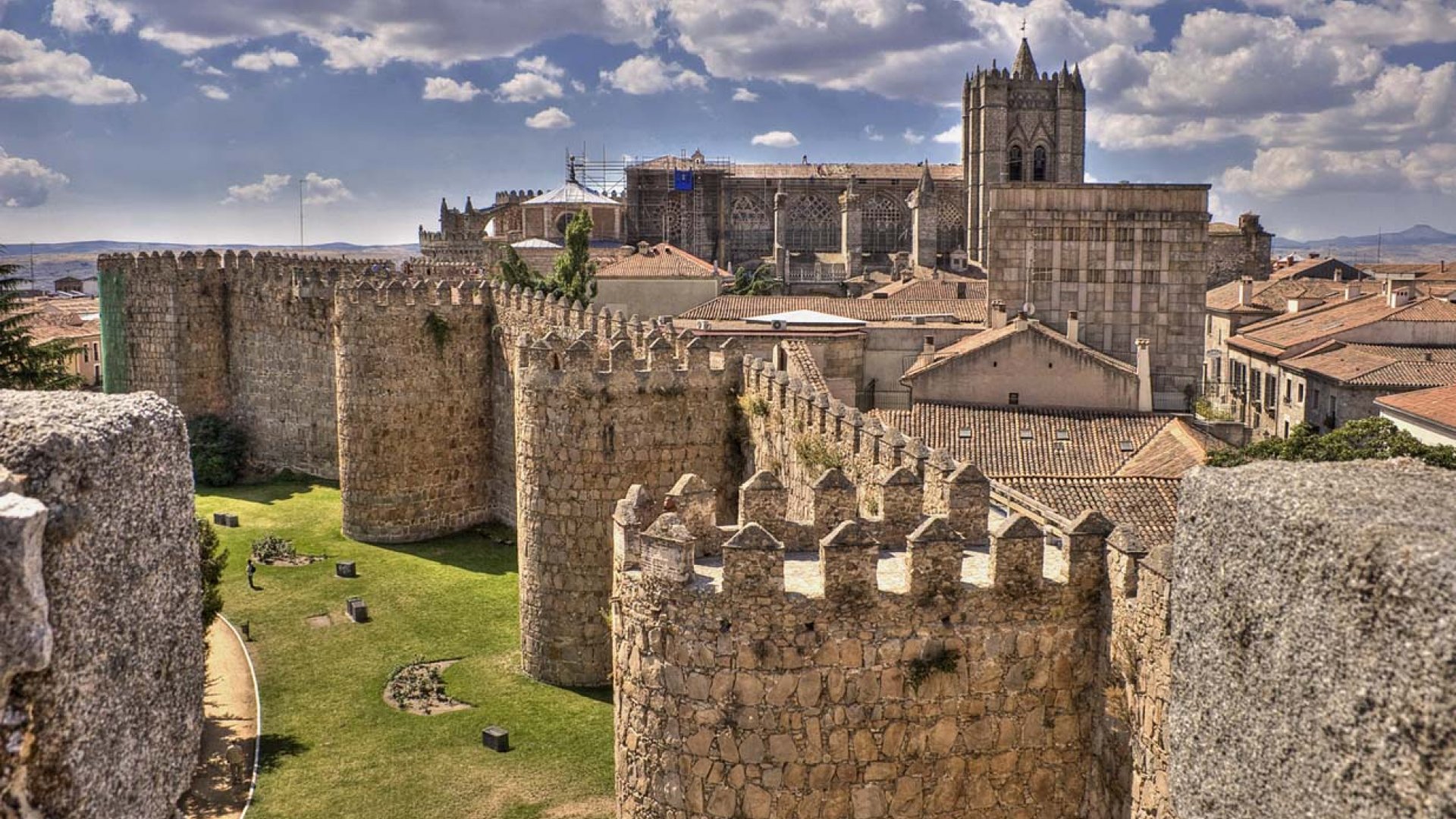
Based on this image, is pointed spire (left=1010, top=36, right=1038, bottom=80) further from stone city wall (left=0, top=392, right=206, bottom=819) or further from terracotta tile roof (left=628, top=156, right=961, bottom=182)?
stone city wall (left=0, top=392, right=206, bottom=819)

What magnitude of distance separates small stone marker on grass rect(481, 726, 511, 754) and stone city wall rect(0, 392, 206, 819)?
32.8 feet

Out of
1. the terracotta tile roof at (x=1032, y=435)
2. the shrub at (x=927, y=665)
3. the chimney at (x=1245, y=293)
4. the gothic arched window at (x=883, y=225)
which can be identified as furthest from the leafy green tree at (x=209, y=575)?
the gothic arched window at (x=883, y=225)

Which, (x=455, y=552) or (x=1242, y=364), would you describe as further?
(x=1242, y=364)

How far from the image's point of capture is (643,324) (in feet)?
64.3

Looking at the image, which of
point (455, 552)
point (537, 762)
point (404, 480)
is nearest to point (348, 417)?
point (404, 480)

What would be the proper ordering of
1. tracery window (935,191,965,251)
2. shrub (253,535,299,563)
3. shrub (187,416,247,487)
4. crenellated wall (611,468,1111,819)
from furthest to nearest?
tracery window (935,191,965,251), shrub (187,416,247,487), shrub (253,535,299,563), crenellated wall (611,468,1111,819)

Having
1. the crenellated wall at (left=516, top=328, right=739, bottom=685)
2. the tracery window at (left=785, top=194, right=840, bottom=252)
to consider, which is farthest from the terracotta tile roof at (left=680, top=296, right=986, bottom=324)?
the tracery window at (left=785, top=194, right=840, bottom=252)

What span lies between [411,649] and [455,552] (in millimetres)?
5331

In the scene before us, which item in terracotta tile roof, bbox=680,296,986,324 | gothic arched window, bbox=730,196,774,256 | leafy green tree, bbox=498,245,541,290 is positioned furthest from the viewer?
gothic arched window, bbox=730,196,774,256

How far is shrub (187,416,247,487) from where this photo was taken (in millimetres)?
31062

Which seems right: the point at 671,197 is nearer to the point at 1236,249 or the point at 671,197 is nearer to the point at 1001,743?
the point at 1236,249

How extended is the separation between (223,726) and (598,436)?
6.04 metres

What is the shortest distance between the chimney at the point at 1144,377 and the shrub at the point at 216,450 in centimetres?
2137

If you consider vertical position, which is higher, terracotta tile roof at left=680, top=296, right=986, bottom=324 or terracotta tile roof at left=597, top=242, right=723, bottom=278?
terracotta tile roof at left=597, top=242, right=723, bottom=278
